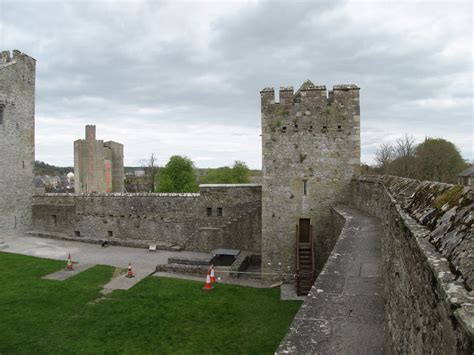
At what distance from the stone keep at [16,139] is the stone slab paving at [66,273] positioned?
8105mm

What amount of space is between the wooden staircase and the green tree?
26.2m

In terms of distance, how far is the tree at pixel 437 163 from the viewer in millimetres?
25484

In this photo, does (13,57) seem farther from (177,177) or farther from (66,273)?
(177,177)

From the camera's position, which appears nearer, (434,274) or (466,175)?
(434,274)

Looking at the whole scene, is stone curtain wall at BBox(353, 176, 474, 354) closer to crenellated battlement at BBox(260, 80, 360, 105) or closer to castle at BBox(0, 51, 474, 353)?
castle at BBox(0, 51, 474, 353)

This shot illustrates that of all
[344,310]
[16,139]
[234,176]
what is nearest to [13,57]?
[16,139]

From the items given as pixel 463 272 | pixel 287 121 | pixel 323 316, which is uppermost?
pixel 287 121

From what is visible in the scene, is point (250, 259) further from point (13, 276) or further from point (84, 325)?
point (13, 276)

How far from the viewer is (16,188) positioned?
20.5 meters

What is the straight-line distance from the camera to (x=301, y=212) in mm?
12945

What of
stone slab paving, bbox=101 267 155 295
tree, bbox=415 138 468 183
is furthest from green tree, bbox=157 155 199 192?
stone slab paving, bbox=101 267 155 295

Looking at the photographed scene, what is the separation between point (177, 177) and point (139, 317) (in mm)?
29006

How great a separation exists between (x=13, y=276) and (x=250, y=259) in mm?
9280

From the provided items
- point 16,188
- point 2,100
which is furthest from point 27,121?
point 16,188
